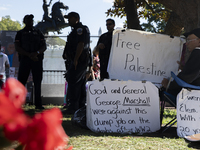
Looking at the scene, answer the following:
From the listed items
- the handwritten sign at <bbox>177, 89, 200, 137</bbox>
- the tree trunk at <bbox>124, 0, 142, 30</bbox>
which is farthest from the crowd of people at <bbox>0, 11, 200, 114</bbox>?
the tree trunk at <bbox>124, 0, 142, 30</bbox>

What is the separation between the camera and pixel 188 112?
155 inches

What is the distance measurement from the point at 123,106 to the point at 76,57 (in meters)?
1.39

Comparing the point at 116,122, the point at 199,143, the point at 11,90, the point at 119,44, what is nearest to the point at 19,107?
the point at 11,90

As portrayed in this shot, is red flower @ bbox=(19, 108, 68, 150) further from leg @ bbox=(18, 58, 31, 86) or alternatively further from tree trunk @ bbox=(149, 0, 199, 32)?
tree trunk @ bbox=(149, 0, 199, 32)

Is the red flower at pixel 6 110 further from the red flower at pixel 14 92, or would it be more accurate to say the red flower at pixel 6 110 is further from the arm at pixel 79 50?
the arm at pixel 79 50

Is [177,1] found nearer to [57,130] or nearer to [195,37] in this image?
[195,37]

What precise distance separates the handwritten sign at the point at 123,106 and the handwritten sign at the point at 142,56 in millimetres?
342

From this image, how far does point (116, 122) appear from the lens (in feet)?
13.8

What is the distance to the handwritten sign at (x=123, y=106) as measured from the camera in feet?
13.8

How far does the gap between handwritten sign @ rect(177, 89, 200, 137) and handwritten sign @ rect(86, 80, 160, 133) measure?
1.43 ft

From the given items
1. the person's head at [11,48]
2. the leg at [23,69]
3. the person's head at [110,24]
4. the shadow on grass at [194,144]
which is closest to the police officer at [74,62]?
the person's head at [110,24]

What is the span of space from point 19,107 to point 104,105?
3.87 m

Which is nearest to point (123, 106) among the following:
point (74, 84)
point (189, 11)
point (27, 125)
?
point (74, 84)

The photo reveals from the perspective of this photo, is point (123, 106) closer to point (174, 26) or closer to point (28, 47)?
point (28, 47)
